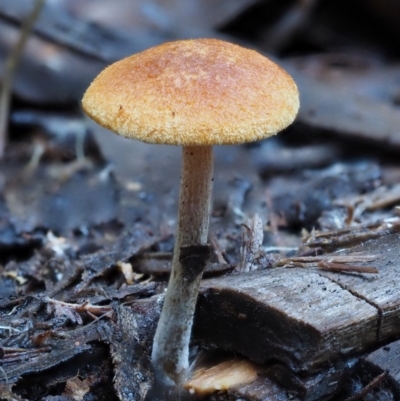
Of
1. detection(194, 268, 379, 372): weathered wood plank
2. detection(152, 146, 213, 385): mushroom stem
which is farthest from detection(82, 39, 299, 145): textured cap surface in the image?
detection(194, 268, 379, 372): weathered wood plank

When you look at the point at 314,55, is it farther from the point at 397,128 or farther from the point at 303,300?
the point at 303,300

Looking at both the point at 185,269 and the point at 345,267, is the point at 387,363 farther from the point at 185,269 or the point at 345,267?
Result: the point at 185,269

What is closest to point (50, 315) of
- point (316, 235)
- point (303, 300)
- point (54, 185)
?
point (303, 300)

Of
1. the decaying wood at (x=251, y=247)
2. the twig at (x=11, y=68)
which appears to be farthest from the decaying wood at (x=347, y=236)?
the twig at (x=11, y=68)

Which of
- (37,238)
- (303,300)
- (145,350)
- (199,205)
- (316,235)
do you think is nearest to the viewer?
(303,300)

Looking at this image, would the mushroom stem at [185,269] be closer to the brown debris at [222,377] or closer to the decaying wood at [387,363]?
the brown debris at [222,377]
